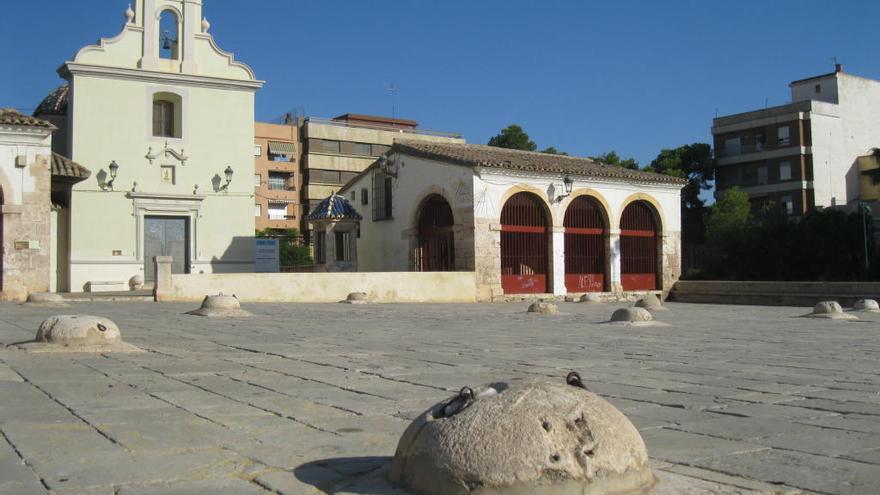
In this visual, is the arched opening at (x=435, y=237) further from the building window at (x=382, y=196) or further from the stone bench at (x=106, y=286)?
the stone bench at (x=106, y=286)

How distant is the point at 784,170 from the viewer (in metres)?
49.8

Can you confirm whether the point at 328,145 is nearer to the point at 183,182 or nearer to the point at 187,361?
the point at 183,182

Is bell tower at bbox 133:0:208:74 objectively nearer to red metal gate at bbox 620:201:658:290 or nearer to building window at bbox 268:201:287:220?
red metal gate at bbox 620:201:658:290

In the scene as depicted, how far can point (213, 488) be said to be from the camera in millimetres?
3543

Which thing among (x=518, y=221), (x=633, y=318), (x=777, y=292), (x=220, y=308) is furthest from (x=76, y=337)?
(x=777, y=292)

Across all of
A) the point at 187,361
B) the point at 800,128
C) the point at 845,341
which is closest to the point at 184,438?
the point at 187,361

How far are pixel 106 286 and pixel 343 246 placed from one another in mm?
8548

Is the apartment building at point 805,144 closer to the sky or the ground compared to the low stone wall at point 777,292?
closer to the sky

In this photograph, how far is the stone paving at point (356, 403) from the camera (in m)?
3.78

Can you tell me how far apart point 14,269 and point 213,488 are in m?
18.4

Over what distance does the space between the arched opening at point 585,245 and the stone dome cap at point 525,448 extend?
2557 centimetres

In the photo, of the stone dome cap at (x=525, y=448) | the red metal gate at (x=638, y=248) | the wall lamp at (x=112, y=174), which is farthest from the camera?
the red metal gate at (x=638, y=248)

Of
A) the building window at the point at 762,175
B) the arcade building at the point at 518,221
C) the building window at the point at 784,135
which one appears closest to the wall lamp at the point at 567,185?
the arcade building at the point at 518,221

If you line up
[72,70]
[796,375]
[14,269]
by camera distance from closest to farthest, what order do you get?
[796,375] < [14,269] < [72,70]
